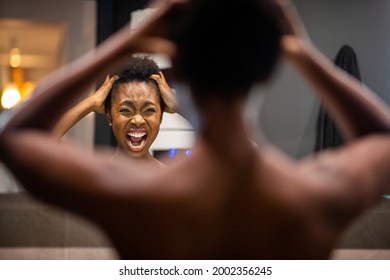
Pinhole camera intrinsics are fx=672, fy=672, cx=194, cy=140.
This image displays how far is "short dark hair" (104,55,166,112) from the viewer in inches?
68.5

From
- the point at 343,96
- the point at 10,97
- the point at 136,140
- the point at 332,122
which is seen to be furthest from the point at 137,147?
the point at 343,96

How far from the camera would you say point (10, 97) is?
2037 mm

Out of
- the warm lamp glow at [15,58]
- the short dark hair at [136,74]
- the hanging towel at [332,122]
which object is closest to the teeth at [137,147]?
the short dark hair at [136,74]

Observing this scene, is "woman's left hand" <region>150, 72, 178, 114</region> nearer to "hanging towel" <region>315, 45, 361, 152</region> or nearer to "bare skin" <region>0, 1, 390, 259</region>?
"hanging towel" <region>315, 45, 361, 152</region>

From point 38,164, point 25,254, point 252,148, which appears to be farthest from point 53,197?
point 25,254

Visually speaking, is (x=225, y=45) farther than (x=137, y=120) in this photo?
No

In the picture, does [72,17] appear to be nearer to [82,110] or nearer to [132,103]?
[132,103]

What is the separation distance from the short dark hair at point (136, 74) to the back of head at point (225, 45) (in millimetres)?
1274

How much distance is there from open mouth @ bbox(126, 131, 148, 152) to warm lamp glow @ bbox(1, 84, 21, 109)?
0.45 metres

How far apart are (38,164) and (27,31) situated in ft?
5.88

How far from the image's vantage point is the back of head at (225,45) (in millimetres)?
462

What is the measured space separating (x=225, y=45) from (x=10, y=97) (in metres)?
1.68

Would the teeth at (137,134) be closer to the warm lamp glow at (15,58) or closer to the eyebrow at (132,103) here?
the eyebrow at (132,103)

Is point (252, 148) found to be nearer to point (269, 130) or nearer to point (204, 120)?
point (204, 120)
